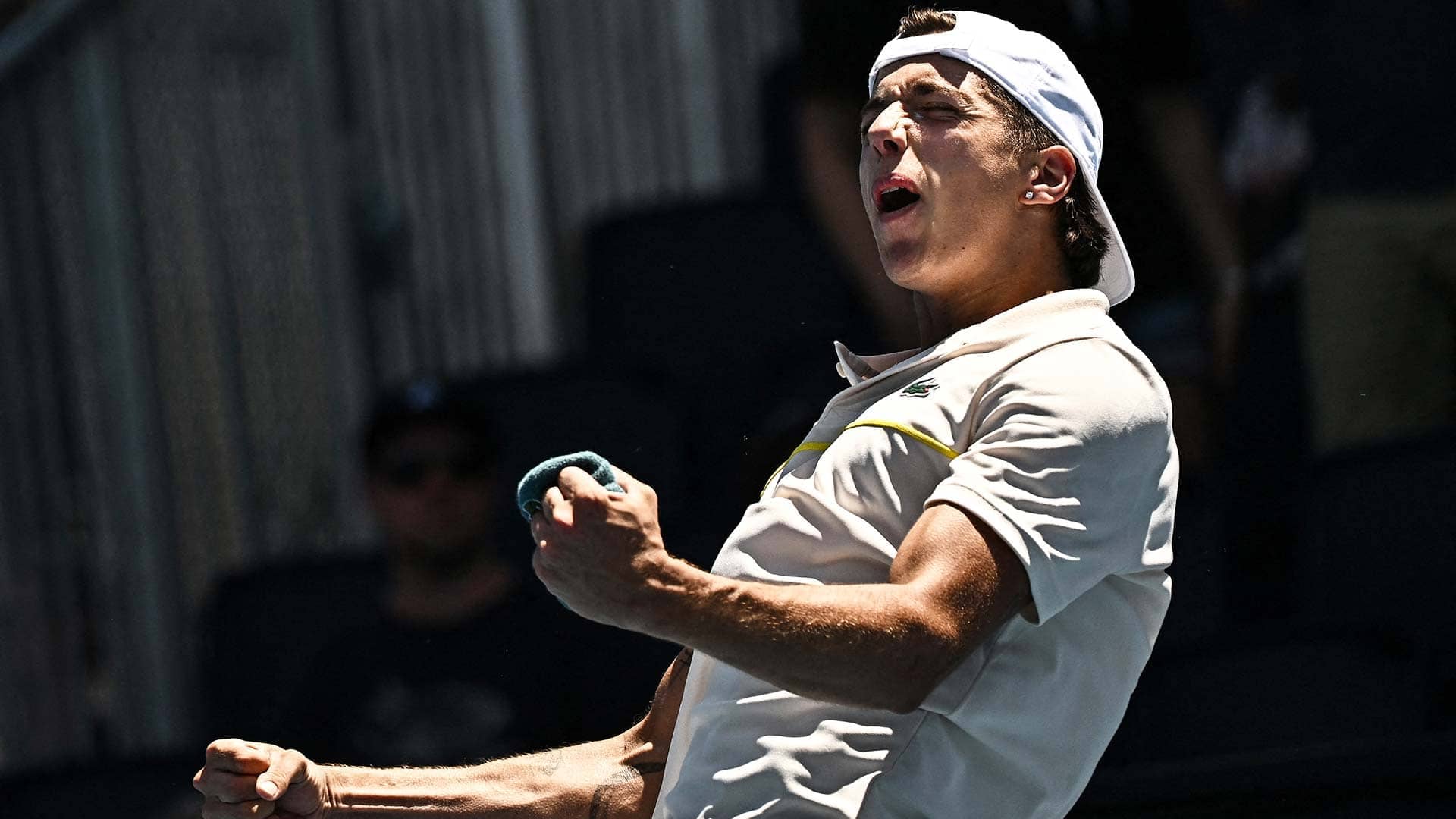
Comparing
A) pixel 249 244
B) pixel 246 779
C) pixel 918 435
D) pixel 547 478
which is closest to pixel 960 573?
pixel 918 435

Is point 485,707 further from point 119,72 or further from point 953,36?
point 953,36

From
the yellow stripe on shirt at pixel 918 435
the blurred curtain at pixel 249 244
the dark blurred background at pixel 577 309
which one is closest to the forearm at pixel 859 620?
the yellow stripe on shirt at pixel 918 435

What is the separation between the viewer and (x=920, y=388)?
1.81 metres

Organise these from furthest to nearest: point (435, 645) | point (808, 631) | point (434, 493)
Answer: point (434, 493) → point (435, 645) → point (808, 631)

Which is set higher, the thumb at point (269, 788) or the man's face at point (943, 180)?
the man's face at point (943, 180)

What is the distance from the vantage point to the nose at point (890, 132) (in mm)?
1876

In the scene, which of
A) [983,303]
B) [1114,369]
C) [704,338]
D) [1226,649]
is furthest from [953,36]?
[704,338]

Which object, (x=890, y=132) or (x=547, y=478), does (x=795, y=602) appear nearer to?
(x=547, y=478)

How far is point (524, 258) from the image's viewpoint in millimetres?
5078

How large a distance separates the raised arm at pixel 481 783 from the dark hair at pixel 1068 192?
21.8 inches

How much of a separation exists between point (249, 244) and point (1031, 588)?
3564mm

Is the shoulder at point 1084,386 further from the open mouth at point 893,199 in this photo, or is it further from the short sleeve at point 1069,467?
the open mouth at point 893,199

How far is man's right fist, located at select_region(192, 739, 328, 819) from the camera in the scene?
1.85m

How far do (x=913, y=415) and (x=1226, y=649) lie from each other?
1795 millimetres
